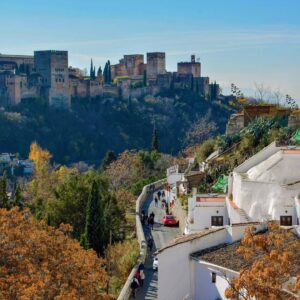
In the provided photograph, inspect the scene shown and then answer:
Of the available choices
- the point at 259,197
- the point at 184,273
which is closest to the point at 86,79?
the point at 259,197

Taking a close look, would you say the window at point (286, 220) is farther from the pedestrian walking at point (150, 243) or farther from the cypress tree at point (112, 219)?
the cypress tree at point (112, 219)

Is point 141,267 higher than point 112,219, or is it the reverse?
point 112,219

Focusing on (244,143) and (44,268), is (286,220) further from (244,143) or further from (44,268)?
(244,143)

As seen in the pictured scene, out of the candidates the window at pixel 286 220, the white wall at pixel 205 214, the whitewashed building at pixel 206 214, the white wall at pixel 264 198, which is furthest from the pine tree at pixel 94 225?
the window at pixel 286 220

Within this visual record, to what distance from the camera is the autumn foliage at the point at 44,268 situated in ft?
37.8

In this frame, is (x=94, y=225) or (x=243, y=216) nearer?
(x=243, y=216)

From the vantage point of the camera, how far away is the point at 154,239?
21516 millimetres

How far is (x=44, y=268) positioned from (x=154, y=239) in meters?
9.67

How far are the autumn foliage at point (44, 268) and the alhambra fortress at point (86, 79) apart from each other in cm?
7005

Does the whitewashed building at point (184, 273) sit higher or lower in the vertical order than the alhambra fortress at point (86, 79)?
lower

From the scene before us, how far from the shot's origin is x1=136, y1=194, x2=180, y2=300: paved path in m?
15.3

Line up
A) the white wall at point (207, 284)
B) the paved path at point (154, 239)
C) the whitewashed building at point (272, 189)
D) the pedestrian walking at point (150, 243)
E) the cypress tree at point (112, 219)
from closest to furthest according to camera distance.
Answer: the white wall at point (207, 284) < the paved path at point (154, 239) < the whitewashed building at point (272, 189) < the pedestrian walking at point (150, 243) < the cypress tree at point (112, 219)

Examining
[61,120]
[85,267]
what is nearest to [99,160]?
[61,120]

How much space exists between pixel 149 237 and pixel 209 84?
80.9m
